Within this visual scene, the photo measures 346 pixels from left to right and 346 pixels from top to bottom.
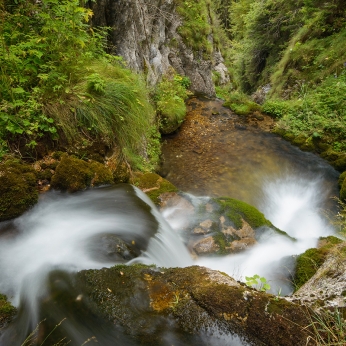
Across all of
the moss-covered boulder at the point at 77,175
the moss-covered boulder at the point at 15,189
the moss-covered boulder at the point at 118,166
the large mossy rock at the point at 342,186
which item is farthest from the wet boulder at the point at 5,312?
the large mossy rock at the point at 342,186

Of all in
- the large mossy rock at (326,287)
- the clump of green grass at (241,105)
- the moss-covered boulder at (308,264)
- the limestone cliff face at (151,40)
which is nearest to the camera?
the large mossy rock at (326,287)

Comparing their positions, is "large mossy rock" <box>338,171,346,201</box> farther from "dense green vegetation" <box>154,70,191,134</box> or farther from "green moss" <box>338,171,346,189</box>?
"dense green vegetation" <box>154,70,191,134</box>

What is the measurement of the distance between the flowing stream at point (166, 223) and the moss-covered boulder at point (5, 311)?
0.06 metres

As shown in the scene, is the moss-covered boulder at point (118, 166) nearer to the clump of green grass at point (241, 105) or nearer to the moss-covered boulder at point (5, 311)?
the moss-covered boulder at point (5, 311)

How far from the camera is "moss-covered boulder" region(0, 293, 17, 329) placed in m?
2.13

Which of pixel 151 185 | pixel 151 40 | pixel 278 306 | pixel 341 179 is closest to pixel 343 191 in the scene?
pixel 341 179

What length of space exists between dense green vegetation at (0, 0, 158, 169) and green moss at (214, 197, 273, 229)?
6.83 feet

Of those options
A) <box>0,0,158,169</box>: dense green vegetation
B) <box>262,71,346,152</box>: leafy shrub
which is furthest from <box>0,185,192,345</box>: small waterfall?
<box>262,71,346,152</box>: leafy shrub

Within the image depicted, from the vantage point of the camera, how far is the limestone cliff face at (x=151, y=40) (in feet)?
22.2

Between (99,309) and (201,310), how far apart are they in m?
0.84

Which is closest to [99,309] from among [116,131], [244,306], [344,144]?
[244,306]

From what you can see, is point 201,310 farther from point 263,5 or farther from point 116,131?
point 263,5

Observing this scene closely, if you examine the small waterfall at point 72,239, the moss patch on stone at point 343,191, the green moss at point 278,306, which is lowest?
the small waterfall at point 72,239

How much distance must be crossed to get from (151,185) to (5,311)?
125 inches
